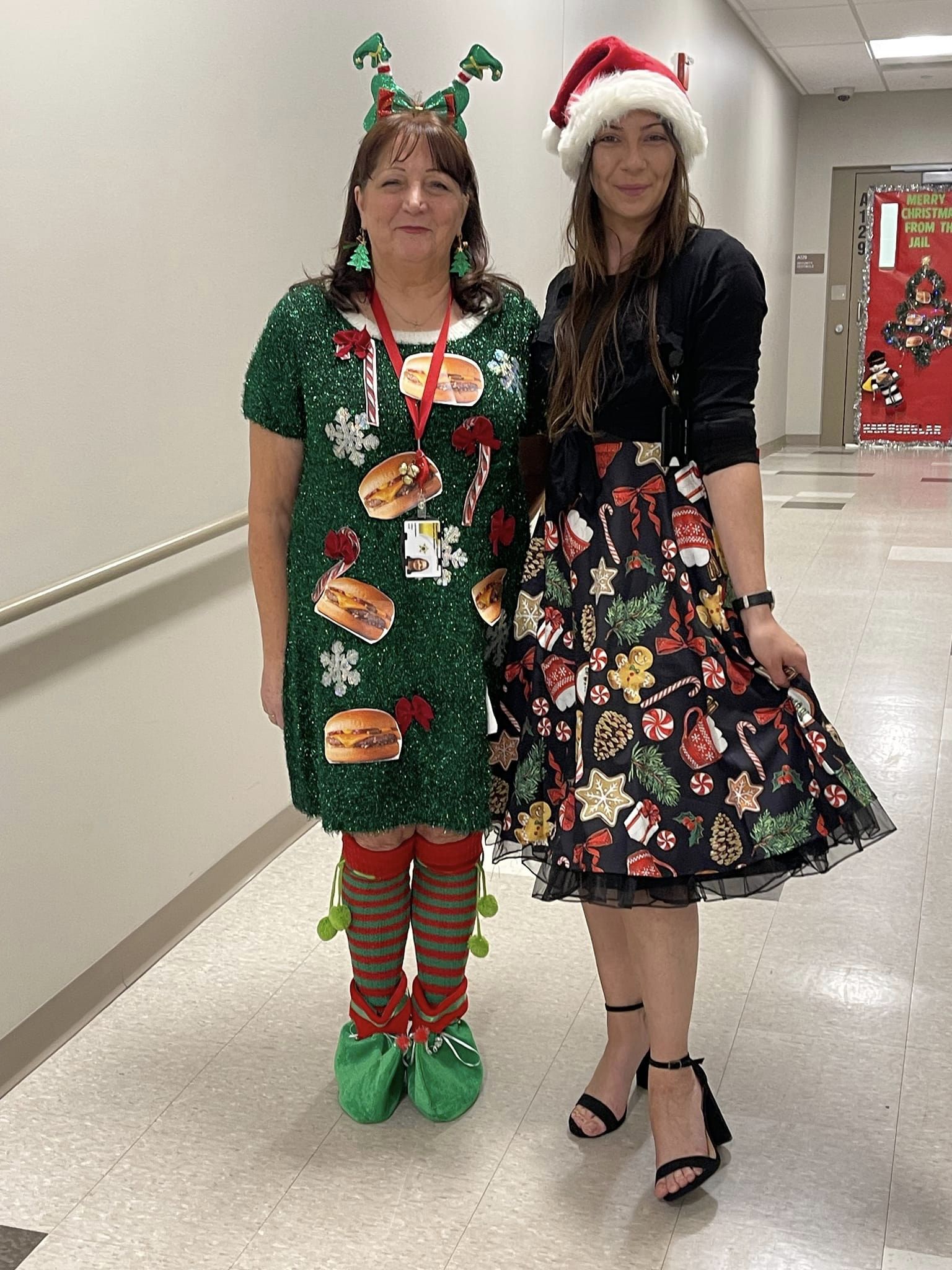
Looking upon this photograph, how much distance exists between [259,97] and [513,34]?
1927mm

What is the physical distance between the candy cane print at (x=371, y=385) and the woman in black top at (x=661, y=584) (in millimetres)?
242

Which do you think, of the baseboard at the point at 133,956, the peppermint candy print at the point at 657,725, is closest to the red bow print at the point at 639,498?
the peppermint candy print at the point at 657,725

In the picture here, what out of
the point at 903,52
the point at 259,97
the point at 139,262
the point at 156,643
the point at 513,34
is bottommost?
the point at 156,643

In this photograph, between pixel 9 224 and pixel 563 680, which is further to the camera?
pixel 9 224

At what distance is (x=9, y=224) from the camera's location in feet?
6.83

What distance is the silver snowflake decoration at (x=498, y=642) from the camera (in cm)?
194

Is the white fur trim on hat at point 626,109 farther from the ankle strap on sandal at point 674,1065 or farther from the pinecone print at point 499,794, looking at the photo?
the ankle strap on sandal at point 674,1065

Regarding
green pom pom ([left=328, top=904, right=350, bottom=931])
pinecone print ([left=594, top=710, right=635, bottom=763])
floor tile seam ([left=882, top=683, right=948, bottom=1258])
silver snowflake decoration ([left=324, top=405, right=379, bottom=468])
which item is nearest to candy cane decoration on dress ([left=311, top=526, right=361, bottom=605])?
silver snowflake decoration ([left=324, top=405, right=379, bottom=468])

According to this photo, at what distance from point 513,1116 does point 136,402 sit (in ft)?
4.69

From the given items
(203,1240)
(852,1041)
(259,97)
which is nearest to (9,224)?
(259,97)

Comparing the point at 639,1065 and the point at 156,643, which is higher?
the point at 156,643

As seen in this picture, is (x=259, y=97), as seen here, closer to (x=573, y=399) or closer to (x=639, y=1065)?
(x=573, y=399)

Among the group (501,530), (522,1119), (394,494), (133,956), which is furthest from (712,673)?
(133,956)

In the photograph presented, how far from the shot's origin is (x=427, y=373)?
1.84 meters
